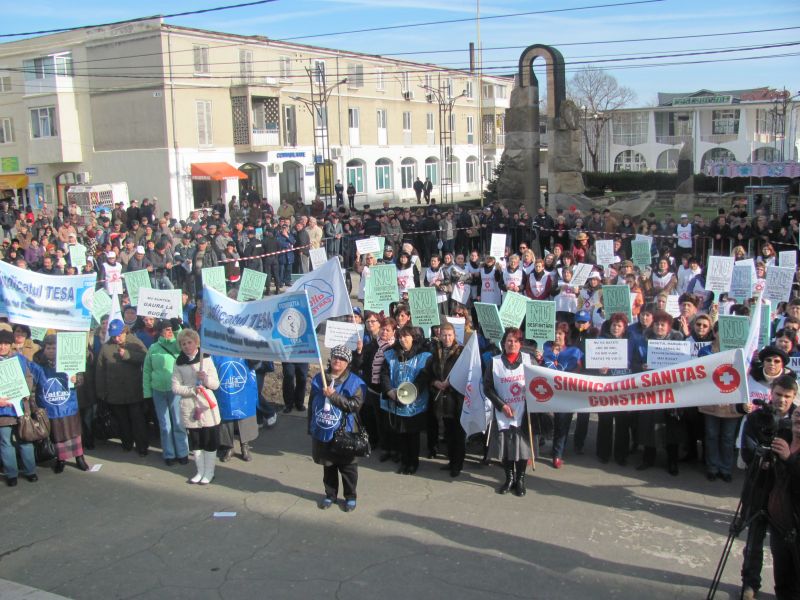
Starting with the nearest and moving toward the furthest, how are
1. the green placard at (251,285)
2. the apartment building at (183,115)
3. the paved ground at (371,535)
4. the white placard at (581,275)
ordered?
the paved ground at (371,535)
the green placard at (251,285)
the white placard at (581,275)
the apartment building at (183,115)

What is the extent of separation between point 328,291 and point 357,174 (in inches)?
1672

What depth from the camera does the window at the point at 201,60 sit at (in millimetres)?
38656

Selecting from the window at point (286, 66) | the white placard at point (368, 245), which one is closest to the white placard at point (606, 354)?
the white placard at point (368, 245)

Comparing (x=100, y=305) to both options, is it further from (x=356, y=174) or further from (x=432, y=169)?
(x=432, y=169)

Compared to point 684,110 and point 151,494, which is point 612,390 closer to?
point 151,494

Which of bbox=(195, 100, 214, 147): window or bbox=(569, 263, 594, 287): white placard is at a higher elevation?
bbox=(195, 100, 214, 147): window

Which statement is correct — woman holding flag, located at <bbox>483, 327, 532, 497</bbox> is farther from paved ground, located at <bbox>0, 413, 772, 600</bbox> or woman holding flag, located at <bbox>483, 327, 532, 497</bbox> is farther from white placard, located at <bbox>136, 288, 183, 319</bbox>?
white placard, located at <bbox>136, 288, 183, 319</bbox>

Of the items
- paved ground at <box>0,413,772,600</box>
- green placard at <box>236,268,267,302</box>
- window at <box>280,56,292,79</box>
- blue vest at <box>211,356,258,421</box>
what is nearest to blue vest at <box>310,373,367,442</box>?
paved ground at <box>0,413,772,600</box>

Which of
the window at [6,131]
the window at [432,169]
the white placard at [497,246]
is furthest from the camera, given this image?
the window at [432,169]

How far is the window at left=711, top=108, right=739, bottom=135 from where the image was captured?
70.4 meters

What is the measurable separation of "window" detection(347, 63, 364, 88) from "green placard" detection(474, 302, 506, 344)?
4154 centimetres

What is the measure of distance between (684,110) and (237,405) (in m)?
72.4

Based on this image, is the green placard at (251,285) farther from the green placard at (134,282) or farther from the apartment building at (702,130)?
the apartment building at (702,130)

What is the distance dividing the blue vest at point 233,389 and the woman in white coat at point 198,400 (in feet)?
0.74
